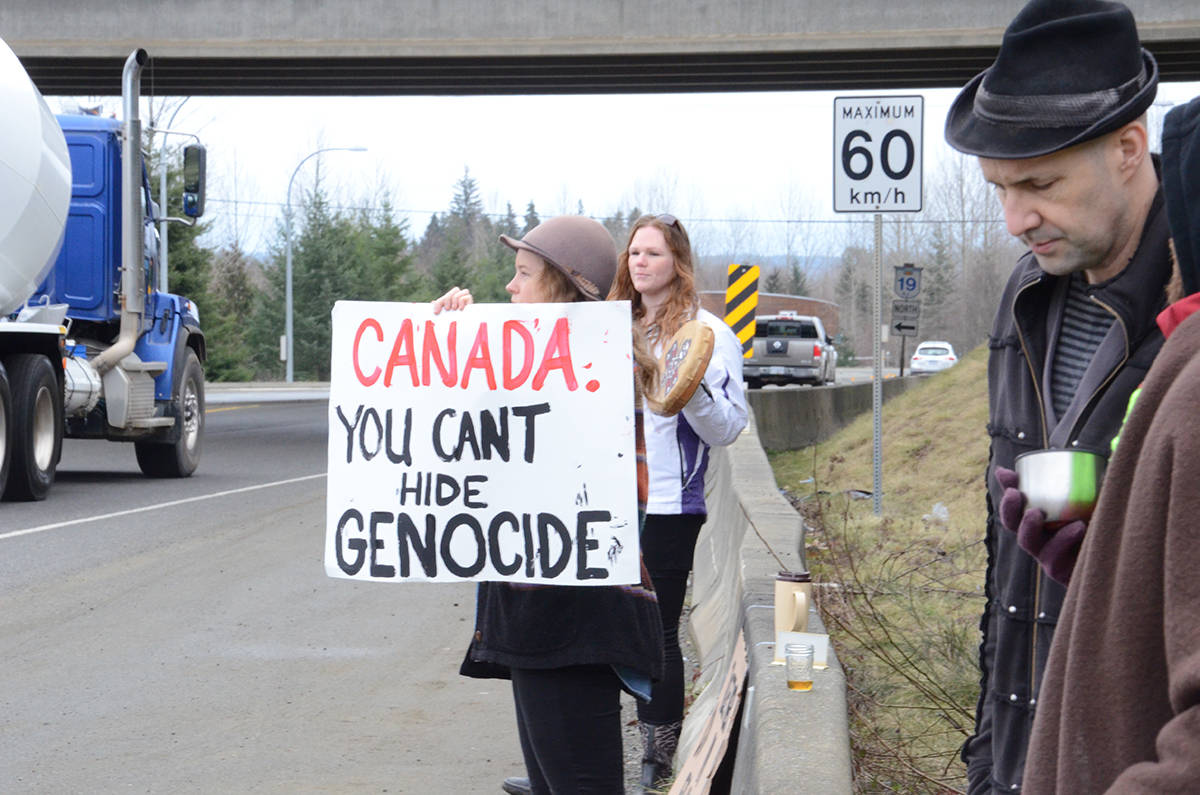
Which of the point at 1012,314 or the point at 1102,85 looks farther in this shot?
the point at 1012,314

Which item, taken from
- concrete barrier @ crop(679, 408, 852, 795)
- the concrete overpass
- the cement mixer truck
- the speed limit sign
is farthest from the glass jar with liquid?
the concrete overpass

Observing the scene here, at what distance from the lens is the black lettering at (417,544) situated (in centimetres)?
369

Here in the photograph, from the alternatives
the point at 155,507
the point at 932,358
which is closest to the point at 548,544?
the point at 155,507

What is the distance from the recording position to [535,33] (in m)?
25.2

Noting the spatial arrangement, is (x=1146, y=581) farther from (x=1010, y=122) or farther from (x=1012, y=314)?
(x=1012, y=314)

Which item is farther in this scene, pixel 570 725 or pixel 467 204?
pixel 467 204

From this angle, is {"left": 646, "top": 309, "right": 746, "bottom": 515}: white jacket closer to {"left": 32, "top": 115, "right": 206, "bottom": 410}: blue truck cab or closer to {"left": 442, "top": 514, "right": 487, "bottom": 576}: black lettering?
{"left": 442, "top": 514, "right": 487, "bottom": 576}: black lettering

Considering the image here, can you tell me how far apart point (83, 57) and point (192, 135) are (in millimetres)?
11940

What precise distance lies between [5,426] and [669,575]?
32.5 ft

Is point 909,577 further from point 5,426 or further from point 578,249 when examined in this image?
point 5,426

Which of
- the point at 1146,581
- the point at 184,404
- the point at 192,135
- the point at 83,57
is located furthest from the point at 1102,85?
the point at 83,57

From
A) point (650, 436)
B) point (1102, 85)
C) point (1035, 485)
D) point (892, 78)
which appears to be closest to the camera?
point (1035, 485)

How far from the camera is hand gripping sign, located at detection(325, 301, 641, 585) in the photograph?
364 cm

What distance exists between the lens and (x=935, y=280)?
118 metres
